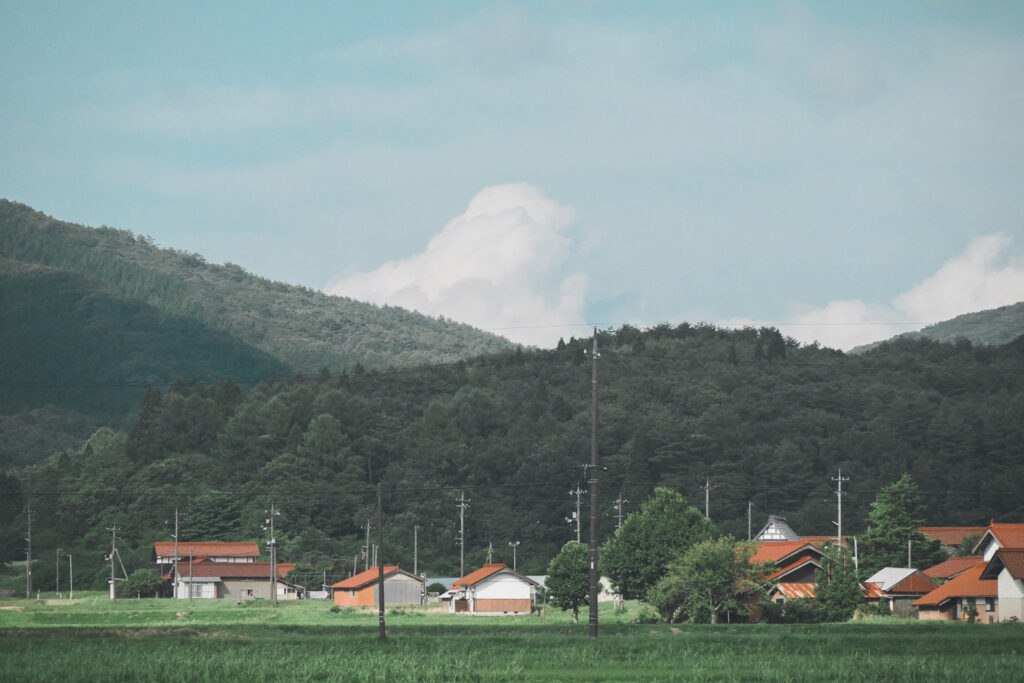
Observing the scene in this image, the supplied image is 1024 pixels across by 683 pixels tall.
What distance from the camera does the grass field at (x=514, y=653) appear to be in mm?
30438

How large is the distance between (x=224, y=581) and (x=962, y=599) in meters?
60.1

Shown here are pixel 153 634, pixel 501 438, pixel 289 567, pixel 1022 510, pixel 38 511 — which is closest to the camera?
pixel 153 634

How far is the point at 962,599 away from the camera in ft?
194

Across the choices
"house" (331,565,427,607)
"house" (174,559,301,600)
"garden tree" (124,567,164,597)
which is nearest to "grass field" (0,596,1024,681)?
"house" (331,565,427,607)

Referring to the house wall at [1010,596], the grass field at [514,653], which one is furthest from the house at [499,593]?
the house wall at [1010,596]

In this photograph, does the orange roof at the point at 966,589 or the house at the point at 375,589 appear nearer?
the orange roof at the point at 966,589

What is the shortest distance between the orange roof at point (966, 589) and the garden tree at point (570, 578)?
16.6 meters

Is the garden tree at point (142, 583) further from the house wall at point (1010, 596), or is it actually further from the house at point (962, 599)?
the house wall at point (1010, 596)

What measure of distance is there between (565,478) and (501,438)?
1343 centimetres

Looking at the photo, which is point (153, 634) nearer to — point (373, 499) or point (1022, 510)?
point (373, 499)

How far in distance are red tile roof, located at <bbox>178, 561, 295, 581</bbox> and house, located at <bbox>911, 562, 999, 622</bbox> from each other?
55.8 metres

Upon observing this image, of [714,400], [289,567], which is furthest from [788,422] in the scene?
[289,567]

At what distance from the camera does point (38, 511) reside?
134750mm

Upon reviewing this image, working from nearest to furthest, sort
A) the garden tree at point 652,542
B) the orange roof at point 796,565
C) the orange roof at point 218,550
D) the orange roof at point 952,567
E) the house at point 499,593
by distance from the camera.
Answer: the garden tree at point 652,542
the orange roof at point 796,565
the orange roof at point 952,567
the house at point 499,593
the orange roof at point 218,550
